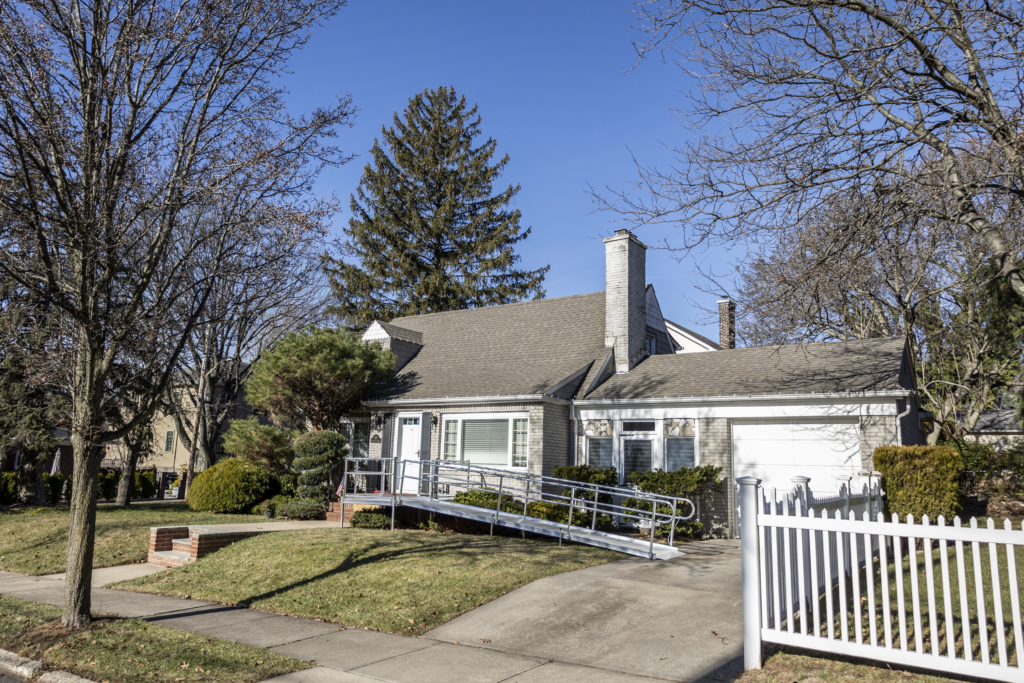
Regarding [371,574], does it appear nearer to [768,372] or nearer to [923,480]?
[923,480]

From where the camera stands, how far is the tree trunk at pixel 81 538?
24.9ft

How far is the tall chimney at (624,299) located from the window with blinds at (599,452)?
229 cm

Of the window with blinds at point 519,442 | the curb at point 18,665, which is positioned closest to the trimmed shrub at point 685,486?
the window with blinds at point 519,442

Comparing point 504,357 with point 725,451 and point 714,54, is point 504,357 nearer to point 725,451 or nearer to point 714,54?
point 725,451

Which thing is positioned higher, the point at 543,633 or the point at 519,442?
the point at 519,442

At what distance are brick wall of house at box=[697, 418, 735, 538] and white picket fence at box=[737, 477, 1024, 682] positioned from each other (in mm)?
7998

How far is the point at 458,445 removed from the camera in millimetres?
18203

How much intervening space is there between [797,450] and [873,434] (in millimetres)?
1519

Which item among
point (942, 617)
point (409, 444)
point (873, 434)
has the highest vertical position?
point (873, 434)

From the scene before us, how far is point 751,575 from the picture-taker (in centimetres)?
593

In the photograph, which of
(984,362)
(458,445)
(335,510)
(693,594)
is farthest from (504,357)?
(984,362)

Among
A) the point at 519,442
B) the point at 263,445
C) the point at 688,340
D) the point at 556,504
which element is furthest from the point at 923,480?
the point at 688,340

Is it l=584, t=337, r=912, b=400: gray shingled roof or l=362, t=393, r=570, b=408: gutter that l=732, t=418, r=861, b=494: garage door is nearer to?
l=584, t=337, r=912, b=400: gray shingled roof

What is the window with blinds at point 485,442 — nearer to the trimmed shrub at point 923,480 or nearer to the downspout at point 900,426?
the trimmed shrub at point 923,480
